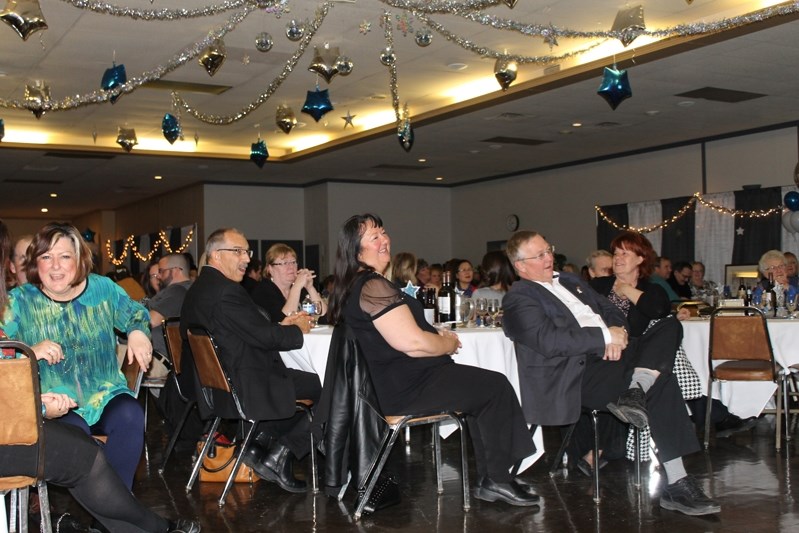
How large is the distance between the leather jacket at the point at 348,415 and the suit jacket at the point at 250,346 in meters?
0.36

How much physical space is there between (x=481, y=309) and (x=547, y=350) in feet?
4.11

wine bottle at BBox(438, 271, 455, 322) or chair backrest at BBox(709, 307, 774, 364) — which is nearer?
chair backrest at BBox(709, 307, 774, 364)

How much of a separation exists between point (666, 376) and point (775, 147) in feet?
28.9

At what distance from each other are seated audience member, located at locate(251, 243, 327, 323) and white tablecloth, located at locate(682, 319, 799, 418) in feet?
7.91

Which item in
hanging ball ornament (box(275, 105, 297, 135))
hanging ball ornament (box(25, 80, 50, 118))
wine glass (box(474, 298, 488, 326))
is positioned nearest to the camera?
wine glass (box(474, 298, 488, 326))

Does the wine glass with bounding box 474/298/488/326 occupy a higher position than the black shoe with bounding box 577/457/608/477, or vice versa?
the wine glass with bounding box 474/298/488/326

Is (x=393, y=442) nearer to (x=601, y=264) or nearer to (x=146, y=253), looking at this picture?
(x=601, y=264)

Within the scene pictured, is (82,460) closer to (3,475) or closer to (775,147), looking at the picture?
Result: (3,475)

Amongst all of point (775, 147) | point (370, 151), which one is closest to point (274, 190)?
point (370, 151)

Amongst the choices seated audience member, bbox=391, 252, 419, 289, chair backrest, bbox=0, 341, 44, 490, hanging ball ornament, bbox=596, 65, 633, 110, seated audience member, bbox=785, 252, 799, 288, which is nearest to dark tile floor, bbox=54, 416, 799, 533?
chair backrest, bbox=0, 341, 44, 490

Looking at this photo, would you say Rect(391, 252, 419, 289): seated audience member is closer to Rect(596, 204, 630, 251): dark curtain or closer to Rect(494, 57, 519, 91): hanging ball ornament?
Rect(494, 57, 519, 91): hanging ball ornament

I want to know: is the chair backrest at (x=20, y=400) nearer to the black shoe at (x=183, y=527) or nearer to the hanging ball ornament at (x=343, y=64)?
the black shoe at (x=183, y=527)

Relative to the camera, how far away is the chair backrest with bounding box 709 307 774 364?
205 inches

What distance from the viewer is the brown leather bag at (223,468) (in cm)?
469
